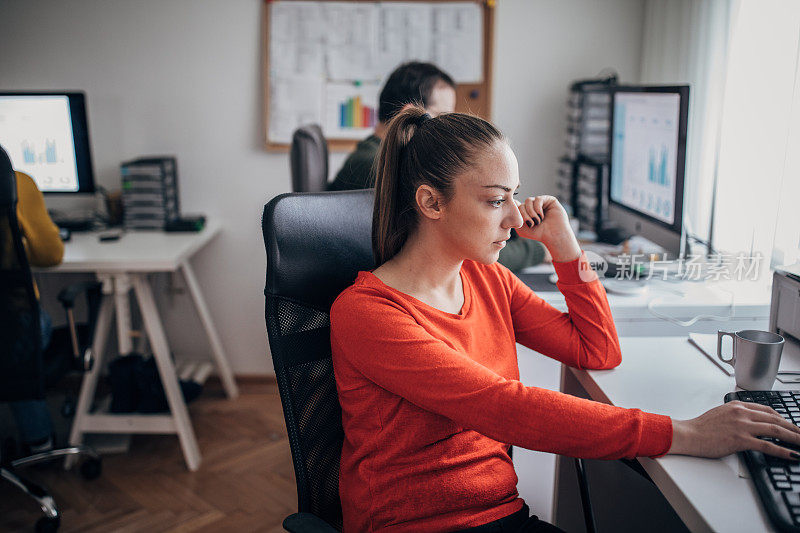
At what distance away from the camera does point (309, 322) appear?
112 centimetres

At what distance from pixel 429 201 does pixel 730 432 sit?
1.83ft

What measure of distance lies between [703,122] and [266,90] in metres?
1.69

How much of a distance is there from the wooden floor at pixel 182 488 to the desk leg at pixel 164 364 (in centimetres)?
9

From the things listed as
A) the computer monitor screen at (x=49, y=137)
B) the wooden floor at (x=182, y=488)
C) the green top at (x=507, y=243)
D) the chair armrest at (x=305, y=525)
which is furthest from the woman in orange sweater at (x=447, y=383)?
the computer monitor screen at (x=49, y=137)

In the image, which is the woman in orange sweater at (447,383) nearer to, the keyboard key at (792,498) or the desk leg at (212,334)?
the keyboard key at (792,498)

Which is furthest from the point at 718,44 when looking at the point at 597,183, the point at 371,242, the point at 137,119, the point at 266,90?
the point at 137,119

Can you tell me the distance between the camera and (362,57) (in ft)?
9.21

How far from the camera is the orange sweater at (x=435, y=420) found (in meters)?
0.96

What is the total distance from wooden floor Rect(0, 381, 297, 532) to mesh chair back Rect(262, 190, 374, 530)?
3.45 feet

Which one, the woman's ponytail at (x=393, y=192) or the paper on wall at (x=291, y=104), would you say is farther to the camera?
the paper on wall at (x=291, y=104)

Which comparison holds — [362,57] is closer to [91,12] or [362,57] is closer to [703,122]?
[91,12]

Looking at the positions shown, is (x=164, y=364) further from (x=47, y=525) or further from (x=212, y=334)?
(x=47, y=525)

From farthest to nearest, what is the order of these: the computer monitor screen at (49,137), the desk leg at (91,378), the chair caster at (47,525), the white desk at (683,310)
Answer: the computer monitor screen at (49,137)
the desk leg at (91,378)
the chair caster at (47,525)
the white desk at (683,310)

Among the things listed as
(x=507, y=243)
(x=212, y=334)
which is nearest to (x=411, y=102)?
(x=507, y=243)
